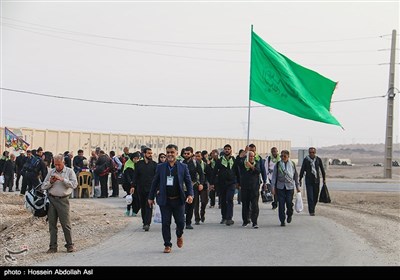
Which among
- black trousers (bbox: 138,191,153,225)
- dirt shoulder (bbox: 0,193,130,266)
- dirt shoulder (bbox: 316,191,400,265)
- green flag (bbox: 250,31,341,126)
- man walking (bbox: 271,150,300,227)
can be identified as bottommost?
dirt shoulder (bbox: 0,193,130,266)

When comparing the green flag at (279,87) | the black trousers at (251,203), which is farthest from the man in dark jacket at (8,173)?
the black trousers at (251,203)

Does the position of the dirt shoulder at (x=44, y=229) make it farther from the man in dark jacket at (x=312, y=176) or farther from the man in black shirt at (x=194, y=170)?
the man in dark jacket at (x=312, y=176)

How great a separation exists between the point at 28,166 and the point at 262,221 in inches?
402

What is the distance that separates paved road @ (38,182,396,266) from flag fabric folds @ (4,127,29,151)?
79.0 ft

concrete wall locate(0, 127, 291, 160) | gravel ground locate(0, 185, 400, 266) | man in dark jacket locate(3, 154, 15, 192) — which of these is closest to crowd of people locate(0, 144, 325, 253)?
gravel ground locate(0, 185, 400, 266)

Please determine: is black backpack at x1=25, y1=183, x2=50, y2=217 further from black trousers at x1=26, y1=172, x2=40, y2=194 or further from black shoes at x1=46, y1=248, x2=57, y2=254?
black trousers at x1=26, y1=172, x2=40, y2=194

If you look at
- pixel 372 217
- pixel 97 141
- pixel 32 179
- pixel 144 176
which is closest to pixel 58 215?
pixel 144 176

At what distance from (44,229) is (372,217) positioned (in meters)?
9.12

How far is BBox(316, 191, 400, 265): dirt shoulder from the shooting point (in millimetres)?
12319

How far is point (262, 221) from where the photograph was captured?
16078 millimetres

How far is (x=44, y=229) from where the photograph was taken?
49.4ft

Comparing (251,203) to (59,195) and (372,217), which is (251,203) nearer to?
(372,217)

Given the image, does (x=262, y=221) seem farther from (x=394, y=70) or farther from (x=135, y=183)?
(x=394, y=70)
